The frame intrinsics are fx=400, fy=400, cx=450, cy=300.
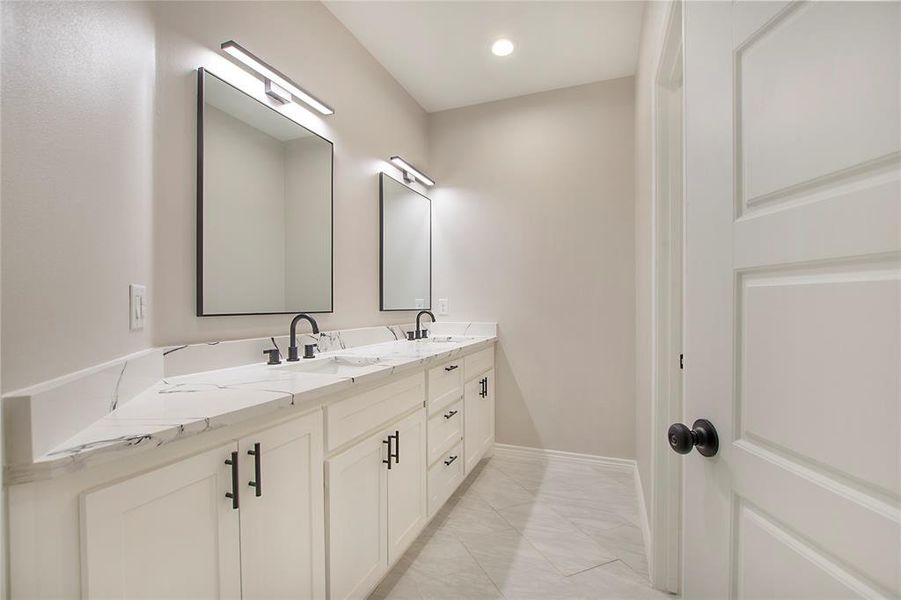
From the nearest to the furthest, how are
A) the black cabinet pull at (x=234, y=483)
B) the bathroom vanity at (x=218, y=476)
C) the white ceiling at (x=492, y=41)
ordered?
1. the bathroom vanity at (x=218, y=476)
2. the black cabinet pull at (x=234, y=483)
3. the white ceiling at (x=492, y=41)

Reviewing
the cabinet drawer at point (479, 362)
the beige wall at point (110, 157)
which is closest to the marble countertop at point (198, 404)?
the beige wall at point (110, 157)

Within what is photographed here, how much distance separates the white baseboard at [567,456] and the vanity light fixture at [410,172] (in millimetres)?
2166

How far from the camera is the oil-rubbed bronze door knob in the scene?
2.48 feet

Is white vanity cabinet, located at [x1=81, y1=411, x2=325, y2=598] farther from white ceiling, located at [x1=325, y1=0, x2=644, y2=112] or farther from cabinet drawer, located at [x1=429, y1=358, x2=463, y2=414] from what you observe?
white ceiling, located at [x1=325, y1=0, x2=644, y2=112]

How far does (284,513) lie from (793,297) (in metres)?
1.24

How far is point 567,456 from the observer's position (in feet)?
9.71

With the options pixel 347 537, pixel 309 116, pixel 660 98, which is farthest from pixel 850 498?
pixel 309 116

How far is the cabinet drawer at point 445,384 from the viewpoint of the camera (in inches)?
80.0

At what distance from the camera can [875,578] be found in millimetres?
452

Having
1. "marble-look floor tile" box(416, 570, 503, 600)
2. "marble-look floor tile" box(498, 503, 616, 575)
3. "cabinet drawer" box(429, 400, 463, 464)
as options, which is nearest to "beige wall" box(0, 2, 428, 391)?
"cabinet drawer" box(429, 400, 463, 464)

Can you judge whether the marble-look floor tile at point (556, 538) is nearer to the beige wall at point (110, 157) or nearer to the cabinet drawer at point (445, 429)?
the cabinet drawer at point (445, 429)

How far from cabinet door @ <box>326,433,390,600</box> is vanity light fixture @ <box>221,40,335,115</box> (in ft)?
5.08

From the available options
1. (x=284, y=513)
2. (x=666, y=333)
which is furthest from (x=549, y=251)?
(x=284, y=513)

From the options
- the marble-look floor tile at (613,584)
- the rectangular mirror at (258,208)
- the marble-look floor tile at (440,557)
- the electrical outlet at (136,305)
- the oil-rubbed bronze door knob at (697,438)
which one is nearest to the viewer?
the oil-rubbed bronze door knob at (697,438)
